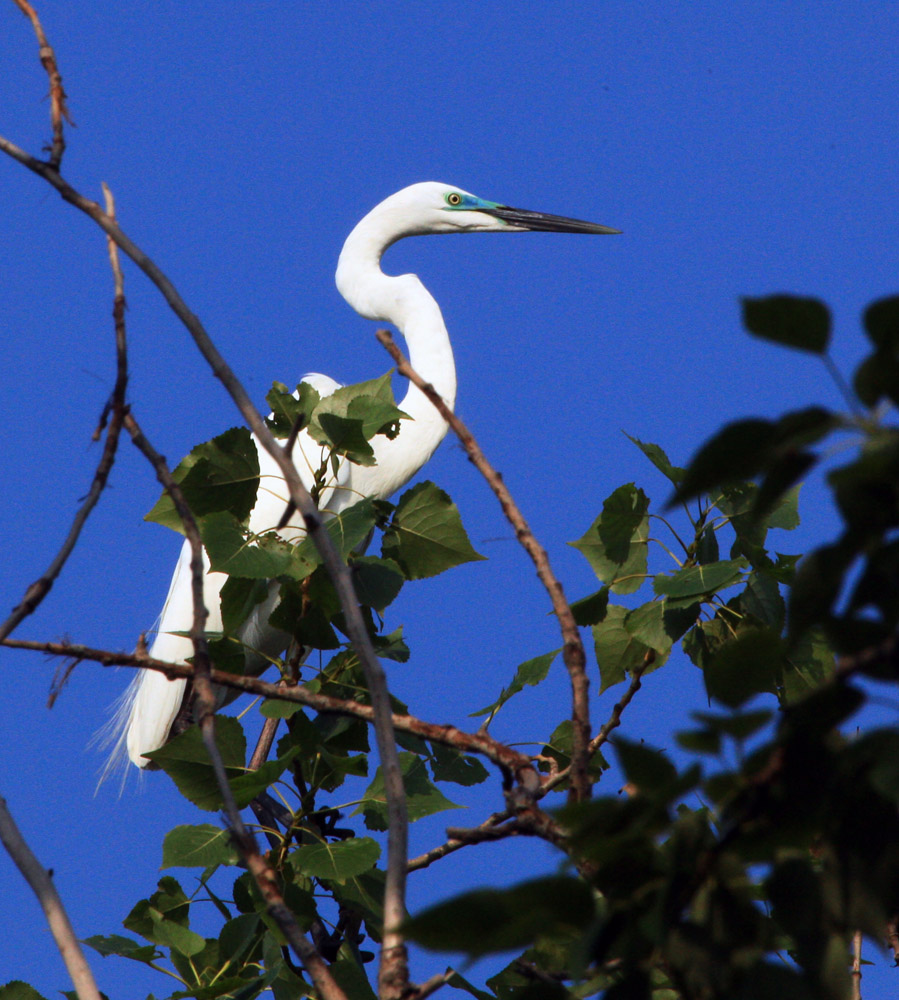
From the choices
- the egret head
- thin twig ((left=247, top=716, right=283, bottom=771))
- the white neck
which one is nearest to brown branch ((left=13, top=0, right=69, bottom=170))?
thin twig ((left=247, top=716, right=283, bottom=771))

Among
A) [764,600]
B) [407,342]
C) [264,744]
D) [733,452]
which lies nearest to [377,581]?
[764,600]

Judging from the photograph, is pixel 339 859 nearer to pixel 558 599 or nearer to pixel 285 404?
pixel 558 599

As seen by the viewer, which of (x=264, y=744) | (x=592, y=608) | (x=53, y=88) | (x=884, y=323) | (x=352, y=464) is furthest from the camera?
(x=352, y=464)

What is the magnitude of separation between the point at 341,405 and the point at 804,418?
6.49 feet

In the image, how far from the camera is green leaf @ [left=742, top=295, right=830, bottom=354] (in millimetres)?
622

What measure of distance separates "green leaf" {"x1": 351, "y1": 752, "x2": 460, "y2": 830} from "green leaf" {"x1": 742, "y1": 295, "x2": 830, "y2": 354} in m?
1.61

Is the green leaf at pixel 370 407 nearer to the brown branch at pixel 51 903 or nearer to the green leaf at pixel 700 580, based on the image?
the green leaf at pixel 700 580

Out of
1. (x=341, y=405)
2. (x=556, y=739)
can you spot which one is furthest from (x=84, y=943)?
(x=341, y=405)

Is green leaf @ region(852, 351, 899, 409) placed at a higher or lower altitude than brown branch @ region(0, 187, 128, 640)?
lower

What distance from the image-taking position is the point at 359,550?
12.3 feet

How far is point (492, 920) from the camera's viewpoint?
2.20ft

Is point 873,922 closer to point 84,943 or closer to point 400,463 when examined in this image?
point 84,943

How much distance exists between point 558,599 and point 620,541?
118 cm

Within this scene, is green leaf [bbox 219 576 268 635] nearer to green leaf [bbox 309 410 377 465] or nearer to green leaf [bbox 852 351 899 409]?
green leaf [bbox 309 410 377 465]
